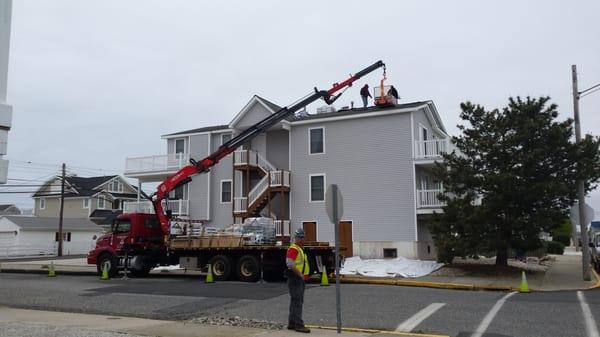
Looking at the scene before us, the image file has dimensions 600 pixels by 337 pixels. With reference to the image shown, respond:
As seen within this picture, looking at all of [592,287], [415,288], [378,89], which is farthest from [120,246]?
[592,287]

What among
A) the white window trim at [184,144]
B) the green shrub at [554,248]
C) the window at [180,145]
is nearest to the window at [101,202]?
the white window trim at [184,144]

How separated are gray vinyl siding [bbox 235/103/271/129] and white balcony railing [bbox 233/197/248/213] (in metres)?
4.25

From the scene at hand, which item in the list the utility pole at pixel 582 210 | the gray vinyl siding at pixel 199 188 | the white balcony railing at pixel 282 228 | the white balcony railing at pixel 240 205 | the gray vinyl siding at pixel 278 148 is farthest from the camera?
the gray vinyl siding at pixel 199 188

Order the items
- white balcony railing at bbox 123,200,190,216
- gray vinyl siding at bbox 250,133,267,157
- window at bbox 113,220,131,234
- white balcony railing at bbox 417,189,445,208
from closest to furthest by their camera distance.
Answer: window at bbox 113,220,131,234
white balcony railing at bbox 417,189,445,208
gray vinyl siding at bbox 250,133,267,157
white balcony railing at bbox 123,200,190,216

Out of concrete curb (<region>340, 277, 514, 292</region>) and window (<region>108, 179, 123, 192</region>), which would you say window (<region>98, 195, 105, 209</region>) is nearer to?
window (<region>108, 179, 123, 192</region>)

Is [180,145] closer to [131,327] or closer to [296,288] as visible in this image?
[131,327]

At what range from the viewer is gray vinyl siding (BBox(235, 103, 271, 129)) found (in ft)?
104

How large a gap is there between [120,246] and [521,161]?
15.9 metres

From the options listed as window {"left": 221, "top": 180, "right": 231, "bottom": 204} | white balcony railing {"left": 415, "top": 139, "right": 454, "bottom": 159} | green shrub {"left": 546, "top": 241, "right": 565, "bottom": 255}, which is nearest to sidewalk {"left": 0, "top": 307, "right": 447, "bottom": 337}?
white balcony railing {"left": 415, "top": 139, "right": 454, "bottom": 159}

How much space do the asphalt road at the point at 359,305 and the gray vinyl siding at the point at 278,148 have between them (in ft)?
43.8

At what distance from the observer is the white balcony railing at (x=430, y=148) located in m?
27.3

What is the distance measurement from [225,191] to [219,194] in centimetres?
41

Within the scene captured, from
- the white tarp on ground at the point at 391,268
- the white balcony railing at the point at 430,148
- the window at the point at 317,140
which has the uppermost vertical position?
the window at the point at 317,140

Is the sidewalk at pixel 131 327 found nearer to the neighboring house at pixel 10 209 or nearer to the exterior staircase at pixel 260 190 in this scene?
the exterior staircase at pixel 260 190
